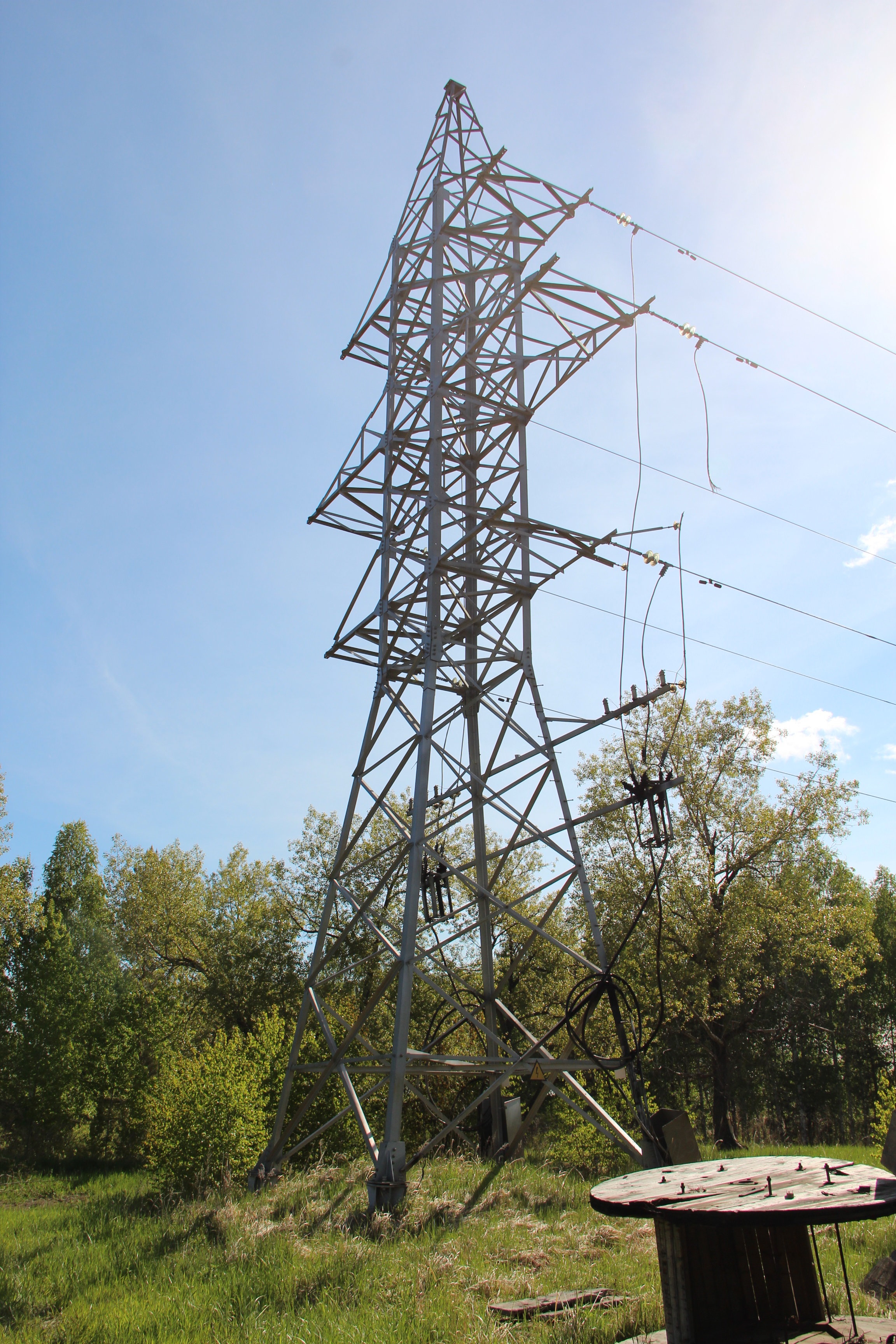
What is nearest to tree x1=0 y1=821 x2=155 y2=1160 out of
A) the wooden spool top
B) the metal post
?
the metal post

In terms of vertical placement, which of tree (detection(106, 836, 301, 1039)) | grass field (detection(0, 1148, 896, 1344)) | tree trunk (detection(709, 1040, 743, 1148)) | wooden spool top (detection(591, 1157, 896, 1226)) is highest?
tree (detection(106, 836, 301, 1039))

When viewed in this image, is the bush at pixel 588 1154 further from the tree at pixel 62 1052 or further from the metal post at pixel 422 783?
the tree at pixel 62 1052

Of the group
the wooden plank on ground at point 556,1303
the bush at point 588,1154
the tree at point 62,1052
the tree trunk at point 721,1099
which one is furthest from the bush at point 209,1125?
the tree trunk at point 721,1099

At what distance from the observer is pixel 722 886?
21125 mm

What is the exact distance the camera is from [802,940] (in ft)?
66.4

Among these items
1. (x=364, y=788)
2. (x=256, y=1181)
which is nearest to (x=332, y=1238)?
(x=256, y=1181)

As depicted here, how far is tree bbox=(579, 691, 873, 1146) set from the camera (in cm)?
1989

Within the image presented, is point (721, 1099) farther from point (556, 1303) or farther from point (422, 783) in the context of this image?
point (556, 1303)

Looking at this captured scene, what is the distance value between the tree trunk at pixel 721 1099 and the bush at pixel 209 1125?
12.8m

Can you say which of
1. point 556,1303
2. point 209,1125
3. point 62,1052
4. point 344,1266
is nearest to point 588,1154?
point 209,1125

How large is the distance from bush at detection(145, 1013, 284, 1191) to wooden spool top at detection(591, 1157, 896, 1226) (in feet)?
24.6

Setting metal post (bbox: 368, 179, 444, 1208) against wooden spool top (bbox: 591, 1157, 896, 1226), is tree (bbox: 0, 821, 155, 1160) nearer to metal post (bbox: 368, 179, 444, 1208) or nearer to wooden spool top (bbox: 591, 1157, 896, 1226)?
metal post (bbox: 368, 179, 444, 1208)

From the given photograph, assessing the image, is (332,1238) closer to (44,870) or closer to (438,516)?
(438,516)

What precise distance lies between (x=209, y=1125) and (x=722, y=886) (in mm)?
14849
